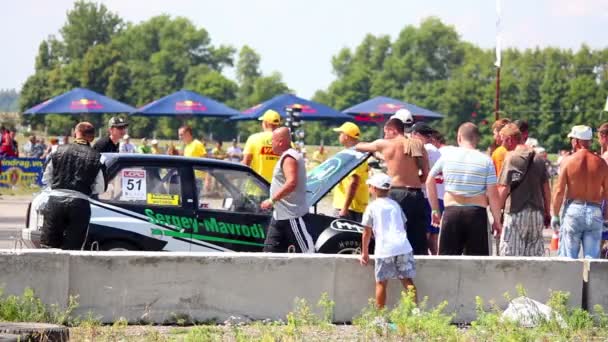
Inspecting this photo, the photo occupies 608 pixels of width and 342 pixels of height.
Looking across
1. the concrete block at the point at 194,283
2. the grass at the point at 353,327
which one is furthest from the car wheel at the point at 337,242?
the grass at the point at 353,327

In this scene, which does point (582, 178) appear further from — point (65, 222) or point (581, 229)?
point (65, 222)

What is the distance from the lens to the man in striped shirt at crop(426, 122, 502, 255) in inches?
420

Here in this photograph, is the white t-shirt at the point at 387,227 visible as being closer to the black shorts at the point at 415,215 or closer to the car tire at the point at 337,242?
the black shorts at the point at 415,215

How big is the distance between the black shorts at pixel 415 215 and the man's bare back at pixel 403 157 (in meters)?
0.07

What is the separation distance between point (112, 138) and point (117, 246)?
2571mm

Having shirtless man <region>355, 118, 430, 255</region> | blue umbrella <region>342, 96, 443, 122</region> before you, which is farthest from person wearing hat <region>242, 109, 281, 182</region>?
blue umbrella <region>342, 96, 443, 122</region>

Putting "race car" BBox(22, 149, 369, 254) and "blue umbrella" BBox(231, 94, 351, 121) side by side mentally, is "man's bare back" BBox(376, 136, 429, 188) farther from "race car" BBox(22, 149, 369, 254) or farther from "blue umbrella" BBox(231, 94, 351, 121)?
"blue umbrella" BBox(231, 94, 351, 121)

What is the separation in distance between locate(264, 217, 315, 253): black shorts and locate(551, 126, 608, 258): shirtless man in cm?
250

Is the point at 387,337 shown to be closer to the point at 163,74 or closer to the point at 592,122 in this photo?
the point at 592,122

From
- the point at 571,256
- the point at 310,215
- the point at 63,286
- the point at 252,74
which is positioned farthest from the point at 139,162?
the point at 252,74

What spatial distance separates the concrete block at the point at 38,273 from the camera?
30.8ft

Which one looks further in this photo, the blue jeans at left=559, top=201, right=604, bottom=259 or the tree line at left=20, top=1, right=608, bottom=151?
the tree line at left=20, top=1, right=608, bottom=151

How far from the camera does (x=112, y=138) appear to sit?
13617 mm

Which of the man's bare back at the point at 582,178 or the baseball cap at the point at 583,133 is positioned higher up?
the baseball cap at the point at 583,133
